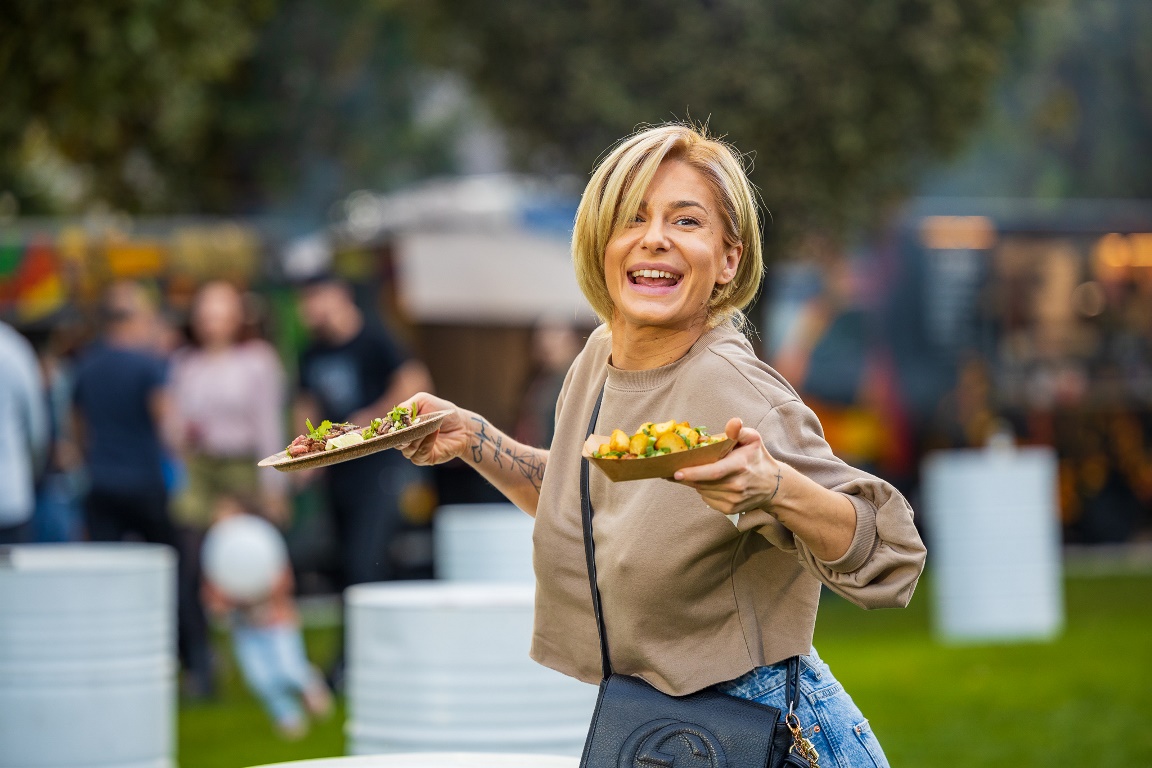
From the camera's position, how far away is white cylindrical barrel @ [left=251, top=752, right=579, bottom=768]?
258 cm

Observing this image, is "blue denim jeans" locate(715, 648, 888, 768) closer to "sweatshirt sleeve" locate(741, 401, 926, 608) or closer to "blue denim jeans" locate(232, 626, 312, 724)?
"sweatshirt sleeve" locate(741, 401, 926, 608)

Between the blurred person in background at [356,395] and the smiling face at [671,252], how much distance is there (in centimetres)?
544

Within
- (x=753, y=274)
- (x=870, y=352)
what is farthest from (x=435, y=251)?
(x=753, y=274)

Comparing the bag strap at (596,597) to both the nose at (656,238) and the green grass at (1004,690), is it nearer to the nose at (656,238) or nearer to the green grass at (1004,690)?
the nose at (656,238)

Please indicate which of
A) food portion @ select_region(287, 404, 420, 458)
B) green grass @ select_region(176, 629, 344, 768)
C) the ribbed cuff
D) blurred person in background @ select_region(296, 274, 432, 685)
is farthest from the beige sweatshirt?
blurred person in background @ select_region(296, 274, 432, 685)

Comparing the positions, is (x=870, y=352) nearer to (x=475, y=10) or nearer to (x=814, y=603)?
(x=475, y=10)

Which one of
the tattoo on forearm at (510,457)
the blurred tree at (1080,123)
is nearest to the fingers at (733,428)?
the tattoo on forearm at (510,457)

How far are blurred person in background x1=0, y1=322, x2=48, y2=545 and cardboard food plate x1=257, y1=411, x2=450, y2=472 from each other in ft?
12.9

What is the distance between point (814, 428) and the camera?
234 cm

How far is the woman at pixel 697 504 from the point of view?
224 centimetres

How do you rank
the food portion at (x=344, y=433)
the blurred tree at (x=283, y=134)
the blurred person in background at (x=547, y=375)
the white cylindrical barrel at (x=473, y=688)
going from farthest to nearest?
the blurred tree at (x=283, y=134) < the blurred person in background at (x=547, y=375) < the white cylindrical barrel at (x=473, y=688) < the food portion at (x=344, y=433)

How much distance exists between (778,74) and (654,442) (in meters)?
9.64

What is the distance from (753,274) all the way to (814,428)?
1.07 feet

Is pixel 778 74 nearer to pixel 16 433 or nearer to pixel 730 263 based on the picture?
pixel 16 433
